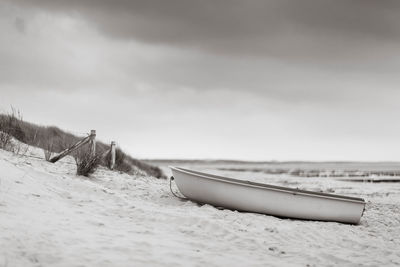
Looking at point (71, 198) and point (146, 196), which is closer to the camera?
point (71, 198)

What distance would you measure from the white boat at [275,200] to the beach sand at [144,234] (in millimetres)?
315

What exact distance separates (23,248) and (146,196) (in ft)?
18.3

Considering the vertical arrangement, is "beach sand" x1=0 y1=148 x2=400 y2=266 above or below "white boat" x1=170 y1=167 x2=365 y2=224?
below

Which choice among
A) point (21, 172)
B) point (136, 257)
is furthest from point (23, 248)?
point (21, 172)

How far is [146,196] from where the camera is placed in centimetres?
977

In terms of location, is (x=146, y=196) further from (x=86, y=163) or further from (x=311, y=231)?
(x=311, y=231)

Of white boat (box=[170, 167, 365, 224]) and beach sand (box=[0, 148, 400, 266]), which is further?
white boat (box=[170, 167, 365, 224])

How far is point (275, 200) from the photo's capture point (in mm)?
8969

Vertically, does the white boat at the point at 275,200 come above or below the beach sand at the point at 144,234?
above

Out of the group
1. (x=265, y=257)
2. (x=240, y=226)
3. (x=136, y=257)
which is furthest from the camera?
(x=240, y=226)

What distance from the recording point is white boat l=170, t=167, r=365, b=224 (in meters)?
8.96

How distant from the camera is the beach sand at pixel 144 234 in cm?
448

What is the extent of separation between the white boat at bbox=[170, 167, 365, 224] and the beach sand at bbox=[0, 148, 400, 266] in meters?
0.31

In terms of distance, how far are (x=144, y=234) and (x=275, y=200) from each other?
4.17 m
